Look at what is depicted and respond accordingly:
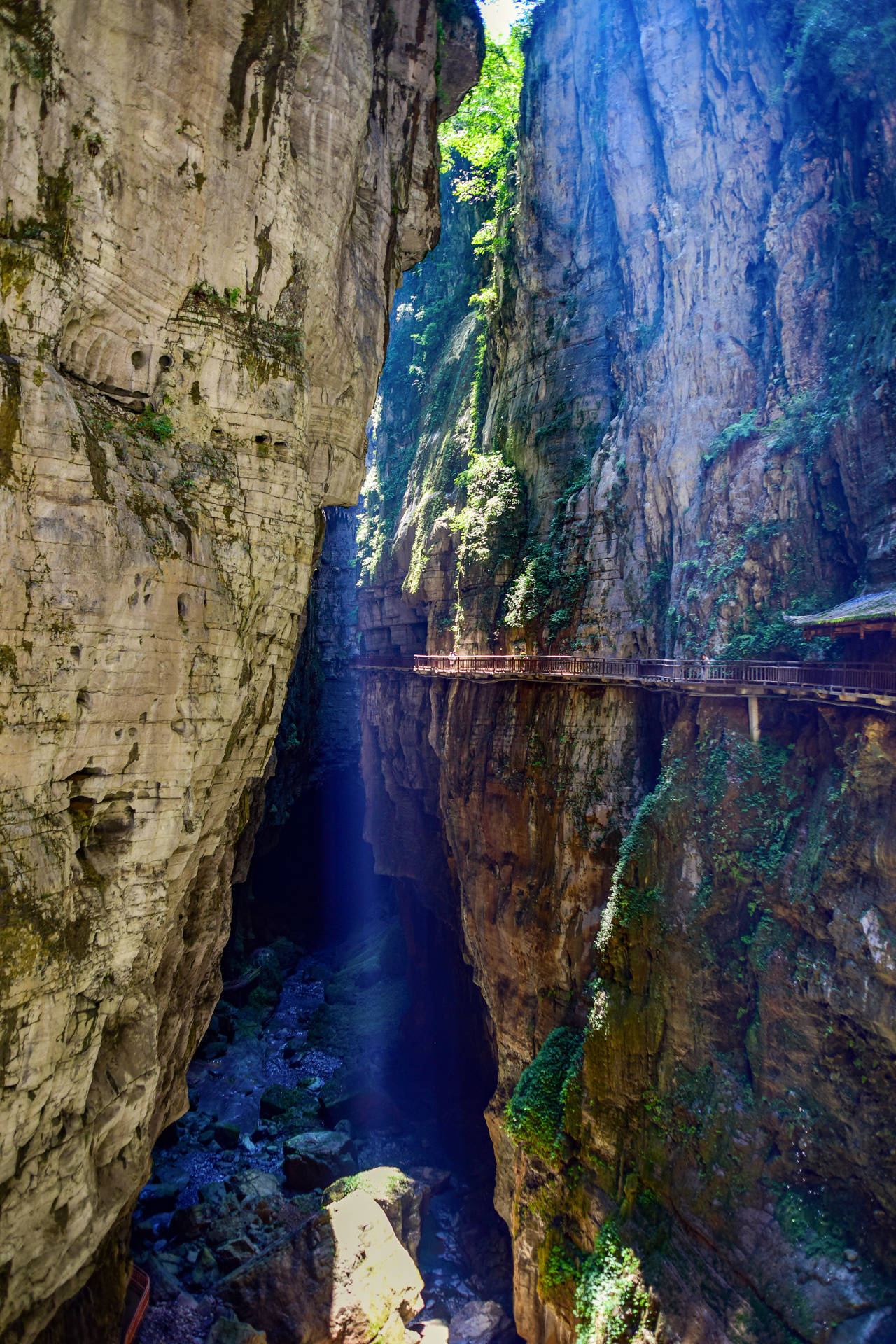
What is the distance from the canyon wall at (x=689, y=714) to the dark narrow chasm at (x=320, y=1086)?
2947mm

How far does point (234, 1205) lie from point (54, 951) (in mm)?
11718

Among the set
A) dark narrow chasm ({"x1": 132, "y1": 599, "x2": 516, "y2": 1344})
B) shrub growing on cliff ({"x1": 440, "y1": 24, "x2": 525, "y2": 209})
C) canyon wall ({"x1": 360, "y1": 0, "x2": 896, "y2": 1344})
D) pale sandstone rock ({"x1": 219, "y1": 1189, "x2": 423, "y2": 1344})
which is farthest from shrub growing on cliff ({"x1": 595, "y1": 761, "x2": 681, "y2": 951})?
shrub growing on cliff ({"x1": 440, "y1": 24, "x2": 525, "y2": 209})

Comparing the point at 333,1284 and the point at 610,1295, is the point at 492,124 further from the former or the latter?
the point at 333,1284

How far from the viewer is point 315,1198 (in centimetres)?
1664

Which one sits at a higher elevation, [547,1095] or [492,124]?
[492,124]

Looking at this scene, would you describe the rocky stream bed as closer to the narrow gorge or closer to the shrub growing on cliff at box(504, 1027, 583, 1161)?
the narrow gorge

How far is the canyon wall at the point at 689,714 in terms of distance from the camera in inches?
486

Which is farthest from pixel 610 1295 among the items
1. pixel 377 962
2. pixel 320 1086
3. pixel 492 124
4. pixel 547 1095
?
pixel 492 124

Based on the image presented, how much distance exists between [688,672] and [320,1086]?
53.9 ft

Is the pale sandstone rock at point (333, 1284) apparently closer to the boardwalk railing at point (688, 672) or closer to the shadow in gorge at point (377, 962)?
the shadow in gorge at point (377, 962)

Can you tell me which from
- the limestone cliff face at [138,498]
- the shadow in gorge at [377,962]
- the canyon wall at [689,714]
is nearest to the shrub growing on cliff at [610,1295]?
the canyon wall at [689,714]

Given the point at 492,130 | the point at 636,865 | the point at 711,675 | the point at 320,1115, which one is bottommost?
the point at 320,1115

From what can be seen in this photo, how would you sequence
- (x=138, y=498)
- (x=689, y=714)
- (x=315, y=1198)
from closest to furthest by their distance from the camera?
(x=138, y=498), (x=689, y=714), (x=315, y=1198)

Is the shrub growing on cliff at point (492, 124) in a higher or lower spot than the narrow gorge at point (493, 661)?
higher
